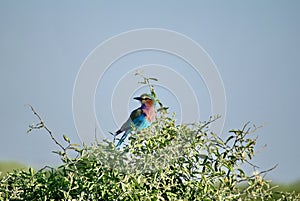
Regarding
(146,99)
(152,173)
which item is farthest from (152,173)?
(146,99)

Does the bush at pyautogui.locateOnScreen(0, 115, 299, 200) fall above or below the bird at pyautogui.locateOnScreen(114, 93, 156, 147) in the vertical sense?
below

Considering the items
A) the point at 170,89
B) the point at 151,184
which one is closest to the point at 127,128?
the point at 170,89

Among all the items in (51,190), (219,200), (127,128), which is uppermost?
(127,128)

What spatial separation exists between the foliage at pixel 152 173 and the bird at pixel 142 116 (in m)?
0.11

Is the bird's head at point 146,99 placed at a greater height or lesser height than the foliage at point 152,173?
greater

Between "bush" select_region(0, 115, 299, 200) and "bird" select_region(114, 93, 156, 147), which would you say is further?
"bird" select_region(114, 93, 156, 147)

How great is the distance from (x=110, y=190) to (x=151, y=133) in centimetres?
17

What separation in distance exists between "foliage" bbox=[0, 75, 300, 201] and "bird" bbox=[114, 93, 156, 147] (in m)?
0.11

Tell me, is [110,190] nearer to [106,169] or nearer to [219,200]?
[106,169]

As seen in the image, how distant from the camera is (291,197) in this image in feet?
4.03

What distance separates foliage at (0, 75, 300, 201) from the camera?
3.67 ft

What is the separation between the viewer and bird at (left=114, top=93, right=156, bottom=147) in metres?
Answer: 1.35

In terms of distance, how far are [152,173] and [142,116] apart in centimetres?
27

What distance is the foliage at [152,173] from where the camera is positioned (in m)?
1.12
